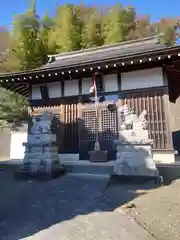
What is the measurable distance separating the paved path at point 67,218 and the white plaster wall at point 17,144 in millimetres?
9227

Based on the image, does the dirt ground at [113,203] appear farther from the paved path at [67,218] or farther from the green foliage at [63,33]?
the green foliage at [63,33]

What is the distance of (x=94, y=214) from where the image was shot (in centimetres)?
364

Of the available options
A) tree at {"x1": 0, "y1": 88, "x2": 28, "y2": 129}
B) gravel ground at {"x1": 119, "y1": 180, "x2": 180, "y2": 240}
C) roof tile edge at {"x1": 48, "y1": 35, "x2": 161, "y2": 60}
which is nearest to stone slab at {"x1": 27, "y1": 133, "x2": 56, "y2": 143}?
gravel ground at {"x1": 119, "y1": 180, "x2": 180, "y2": 240}

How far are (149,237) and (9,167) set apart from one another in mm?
6729

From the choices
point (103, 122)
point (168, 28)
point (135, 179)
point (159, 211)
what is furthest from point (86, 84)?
point (168, 28)

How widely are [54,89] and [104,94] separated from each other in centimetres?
230

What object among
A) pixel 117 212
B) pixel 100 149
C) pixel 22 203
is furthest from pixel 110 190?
pixel 100 149

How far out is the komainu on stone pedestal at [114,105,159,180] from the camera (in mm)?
5609

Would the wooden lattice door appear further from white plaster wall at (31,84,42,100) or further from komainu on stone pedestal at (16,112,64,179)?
white plaster wall at (31,84,42,100)

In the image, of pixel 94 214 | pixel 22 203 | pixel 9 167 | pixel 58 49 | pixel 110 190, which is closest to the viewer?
pixel 94 214

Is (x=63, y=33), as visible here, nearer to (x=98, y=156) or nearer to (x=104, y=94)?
(x=104, y=94)

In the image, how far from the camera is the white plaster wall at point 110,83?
8811 mm

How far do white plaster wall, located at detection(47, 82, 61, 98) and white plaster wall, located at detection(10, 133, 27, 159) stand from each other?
17.9 ft

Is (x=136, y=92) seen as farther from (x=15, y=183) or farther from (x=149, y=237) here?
(x=149, y=237)
